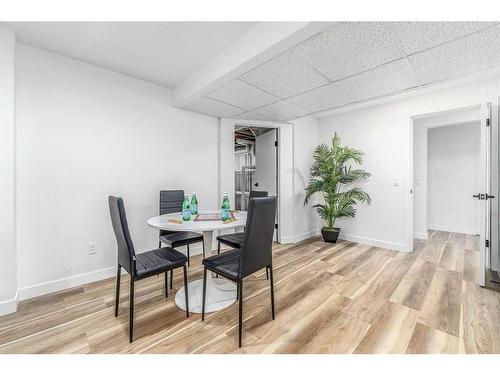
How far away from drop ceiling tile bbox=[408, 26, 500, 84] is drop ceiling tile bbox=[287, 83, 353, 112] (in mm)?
739

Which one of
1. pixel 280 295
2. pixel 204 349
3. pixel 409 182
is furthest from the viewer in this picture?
pixel 409 182

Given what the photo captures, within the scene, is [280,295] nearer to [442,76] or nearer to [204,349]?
[204,349]

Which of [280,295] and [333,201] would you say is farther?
[333,201]

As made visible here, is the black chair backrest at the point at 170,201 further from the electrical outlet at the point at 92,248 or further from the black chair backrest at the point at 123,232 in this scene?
the black chair backrest at the point at 123,232

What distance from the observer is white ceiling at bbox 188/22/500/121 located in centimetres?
156

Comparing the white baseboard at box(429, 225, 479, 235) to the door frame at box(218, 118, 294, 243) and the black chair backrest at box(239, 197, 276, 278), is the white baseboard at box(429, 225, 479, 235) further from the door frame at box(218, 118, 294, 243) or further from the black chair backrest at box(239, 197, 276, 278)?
the black chair backrest at box(239, 197, 276, 278)

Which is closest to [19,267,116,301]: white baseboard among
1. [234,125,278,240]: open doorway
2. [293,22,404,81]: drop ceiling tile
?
[234,125,278,240]: open doorway

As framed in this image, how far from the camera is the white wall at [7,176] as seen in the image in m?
1.81

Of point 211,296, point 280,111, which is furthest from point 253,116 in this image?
point 211,296

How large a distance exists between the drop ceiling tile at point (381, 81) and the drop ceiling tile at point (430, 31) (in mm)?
270

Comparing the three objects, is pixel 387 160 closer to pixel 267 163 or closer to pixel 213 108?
pixel 267 163

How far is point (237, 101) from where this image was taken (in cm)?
283
